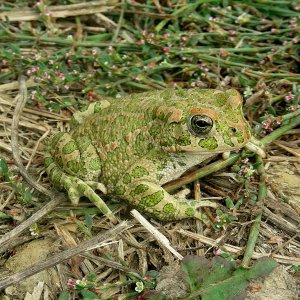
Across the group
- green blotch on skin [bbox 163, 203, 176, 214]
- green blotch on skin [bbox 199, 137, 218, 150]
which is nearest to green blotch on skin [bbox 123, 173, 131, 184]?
green blotch on skin [bbox 163, 203, 176, 214]

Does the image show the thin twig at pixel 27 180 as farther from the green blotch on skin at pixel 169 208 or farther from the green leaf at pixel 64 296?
the green blotch on skin at pixel 169 208

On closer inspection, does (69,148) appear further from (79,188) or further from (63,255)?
(63,255)

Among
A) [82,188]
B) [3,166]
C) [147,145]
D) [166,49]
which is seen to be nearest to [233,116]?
[147,145]

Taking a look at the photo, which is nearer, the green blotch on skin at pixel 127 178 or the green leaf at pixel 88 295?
the green leaf at pixel 88 295

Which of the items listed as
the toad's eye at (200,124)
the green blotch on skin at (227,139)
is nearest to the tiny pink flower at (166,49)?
the toad's eye at (200,124)

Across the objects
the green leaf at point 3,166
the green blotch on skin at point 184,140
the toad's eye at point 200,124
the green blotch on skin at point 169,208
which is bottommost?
the green blotch on skin at point 169,208

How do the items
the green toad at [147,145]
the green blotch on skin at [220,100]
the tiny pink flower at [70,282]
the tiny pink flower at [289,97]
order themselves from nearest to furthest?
the tiny pink flower at [70,282] < the green toad at [147,145] < the green blotch on skin at [220,100] < the tiny pink flower at [289,97]

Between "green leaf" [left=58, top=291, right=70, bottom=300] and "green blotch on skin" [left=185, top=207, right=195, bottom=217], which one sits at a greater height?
"green blotch on skin" [left=185, top=207, right=195, bottom=217]

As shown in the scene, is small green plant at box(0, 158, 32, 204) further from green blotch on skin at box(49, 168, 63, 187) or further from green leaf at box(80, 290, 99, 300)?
green leaf at box(80, 290, 99, 300)
